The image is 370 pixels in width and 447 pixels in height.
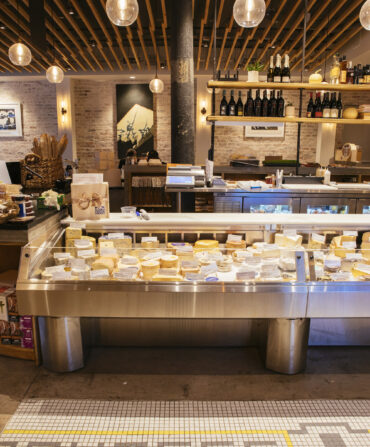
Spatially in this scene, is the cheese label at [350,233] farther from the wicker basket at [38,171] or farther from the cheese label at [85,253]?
the wicker basket at [38,171]

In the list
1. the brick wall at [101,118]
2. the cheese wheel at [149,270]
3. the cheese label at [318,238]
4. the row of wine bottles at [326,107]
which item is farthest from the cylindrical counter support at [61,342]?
the brick wall at [101,118]

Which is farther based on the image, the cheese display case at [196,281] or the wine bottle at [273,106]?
the wine bottle at [273,106]

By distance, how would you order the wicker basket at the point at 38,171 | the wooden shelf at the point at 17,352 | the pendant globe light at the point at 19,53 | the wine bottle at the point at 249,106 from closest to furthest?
the wooden shelf at the point at 17,352 → the wicker basket at the point at 38,171 → the wine bottle at the point at 249,106 → the pendant globe light at the point at 19,53

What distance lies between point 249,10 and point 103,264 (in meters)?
2.69

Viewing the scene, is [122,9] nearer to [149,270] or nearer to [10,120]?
[149,270]

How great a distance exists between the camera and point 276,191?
16.1 ft

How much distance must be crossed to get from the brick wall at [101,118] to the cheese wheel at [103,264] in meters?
9.73

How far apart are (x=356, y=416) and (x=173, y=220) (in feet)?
5.84

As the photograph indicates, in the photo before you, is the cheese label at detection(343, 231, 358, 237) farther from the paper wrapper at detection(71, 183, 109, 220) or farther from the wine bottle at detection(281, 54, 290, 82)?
the wine bottle at detection(281, 54, 290, 82)

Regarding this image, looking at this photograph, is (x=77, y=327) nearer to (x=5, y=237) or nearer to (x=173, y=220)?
(x=5, y=237)

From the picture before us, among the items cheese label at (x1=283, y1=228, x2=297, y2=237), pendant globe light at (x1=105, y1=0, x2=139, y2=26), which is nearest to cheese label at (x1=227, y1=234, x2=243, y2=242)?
cheese label at (x1=283, y1=228, x2=297, y2=237)

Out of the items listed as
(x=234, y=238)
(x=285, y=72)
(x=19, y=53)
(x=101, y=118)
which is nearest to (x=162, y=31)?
(x=19, y=53)

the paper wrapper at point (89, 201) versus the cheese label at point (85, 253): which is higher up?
the paper wrapper at point (89, 201)

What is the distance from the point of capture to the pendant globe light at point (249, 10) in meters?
3.46
